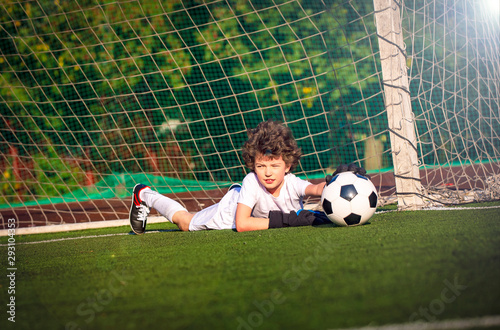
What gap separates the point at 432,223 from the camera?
8.74 ft

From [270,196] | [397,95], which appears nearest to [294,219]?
[270,196]

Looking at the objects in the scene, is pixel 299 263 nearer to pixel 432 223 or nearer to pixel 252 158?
pixel 432 223

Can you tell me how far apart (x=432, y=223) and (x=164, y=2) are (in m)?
7.30

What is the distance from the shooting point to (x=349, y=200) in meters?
2.73

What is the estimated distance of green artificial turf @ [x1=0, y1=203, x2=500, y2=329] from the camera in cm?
123

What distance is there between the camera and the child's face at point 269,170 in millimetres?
3117

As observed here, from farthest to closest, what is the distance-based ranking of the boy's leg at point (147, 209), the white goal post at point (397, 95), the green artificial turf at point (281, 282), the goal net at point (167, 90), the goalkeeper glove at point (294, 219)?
the goal net at point (167, 90) < the boy's leg at point (147, 209) < the white goal post at point (397, 95) < the goalkeeper glove at point (294, 219) < the green artificial turf at point (281, 282)

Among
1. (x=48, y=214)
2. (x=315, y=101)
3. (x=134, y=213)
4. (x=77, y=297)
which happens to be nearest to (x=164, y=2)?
(x=315, y=101)

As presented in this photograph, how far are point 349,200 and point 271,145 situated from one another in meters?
0.68

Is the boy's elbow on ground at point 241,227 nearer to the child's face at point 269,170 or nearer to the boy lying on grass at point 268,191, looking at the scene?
the boy lying on grass at point 268,191

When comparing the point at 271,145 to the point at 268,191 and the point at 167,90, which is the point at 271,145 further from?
the point at 167,90

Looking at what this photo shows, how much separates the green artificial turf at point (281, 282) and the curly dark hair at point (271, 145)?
0.70 m

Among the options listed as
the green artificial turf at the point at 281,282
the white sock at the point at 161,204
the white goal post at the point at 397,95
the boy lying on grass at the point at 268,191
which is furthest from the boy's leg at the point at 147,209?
the white goal post at the point at 397,95

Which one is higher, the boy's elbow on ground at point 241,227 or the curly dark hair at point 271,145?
the curly dark hair at point 271,145
